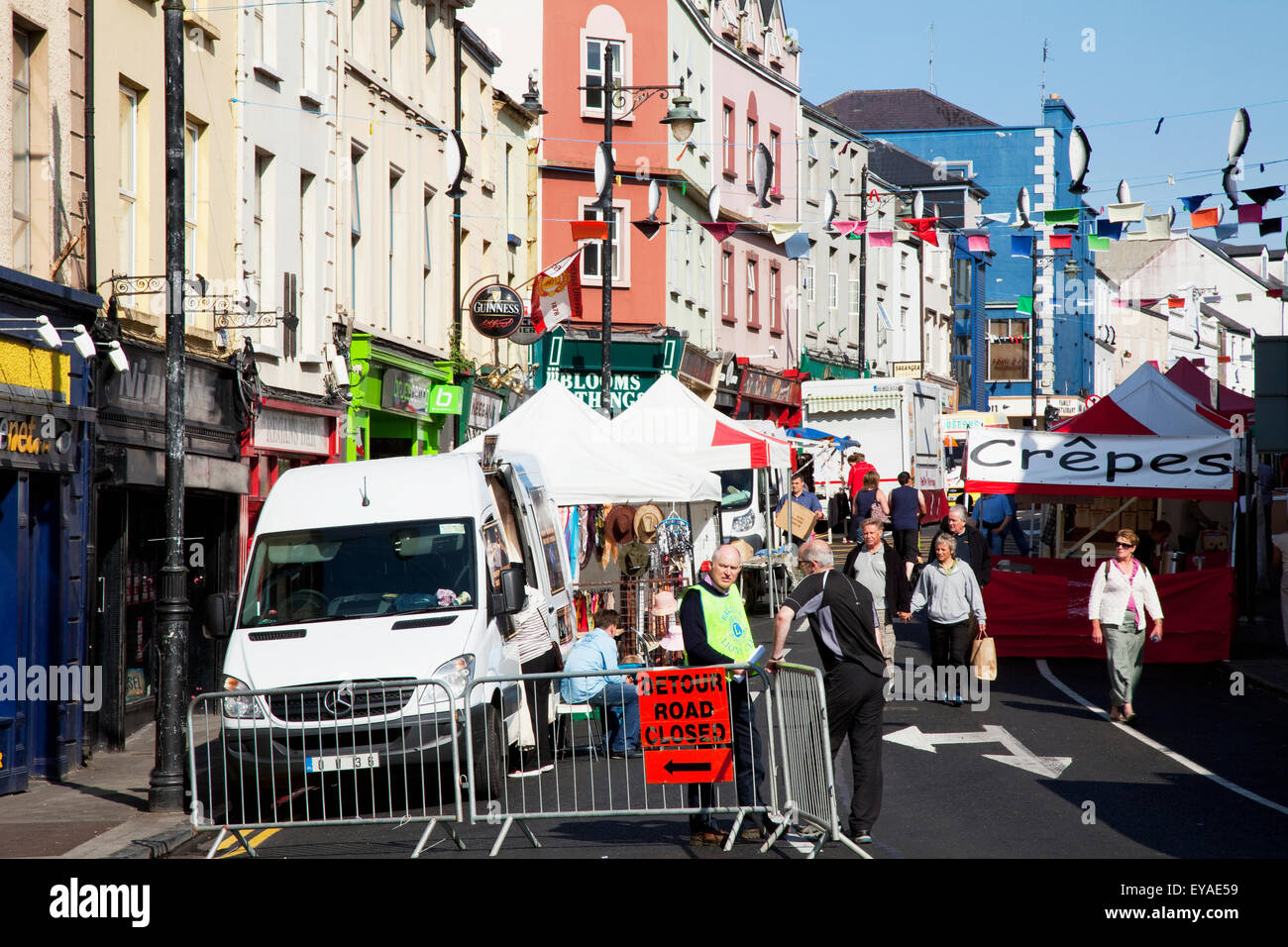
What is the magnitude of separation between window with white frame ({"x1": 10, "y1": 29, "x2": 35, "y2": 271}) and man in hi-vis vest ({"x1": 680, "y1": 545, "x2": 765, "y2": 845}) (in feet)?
24.1

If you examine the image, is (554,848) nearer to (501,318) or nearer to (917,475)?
(501,318)

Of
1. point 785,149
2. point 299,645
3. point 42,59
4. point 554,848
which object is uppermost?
point 785,149

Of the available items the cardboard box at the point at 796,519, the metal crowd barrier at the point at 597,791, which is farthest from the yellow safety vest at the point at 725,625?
the cardboard box at the point at 796,519

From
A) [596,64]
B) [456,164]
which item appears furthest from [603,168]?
[596,64]

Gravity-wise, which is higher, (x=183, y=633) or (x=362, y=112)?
(x=362, y=112)

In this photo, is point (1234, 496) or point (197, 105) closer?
point (197, 105)

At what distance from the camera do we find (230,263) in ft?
63.1

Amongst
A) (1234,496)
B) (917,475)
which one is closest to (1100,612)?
(1234,496)

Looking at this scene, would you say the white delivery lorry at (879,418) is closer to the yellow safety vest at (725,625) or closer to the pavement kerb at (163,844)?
the yellow safety vest at (725,625)

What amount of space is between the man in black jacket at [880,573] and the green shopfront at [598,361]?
19.5 metres

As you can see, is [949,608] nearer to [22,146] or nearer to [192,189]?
[192,189]

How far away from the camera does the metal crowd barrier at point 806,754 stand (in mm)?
9453

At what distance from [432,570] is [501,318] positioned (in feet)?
50.8
